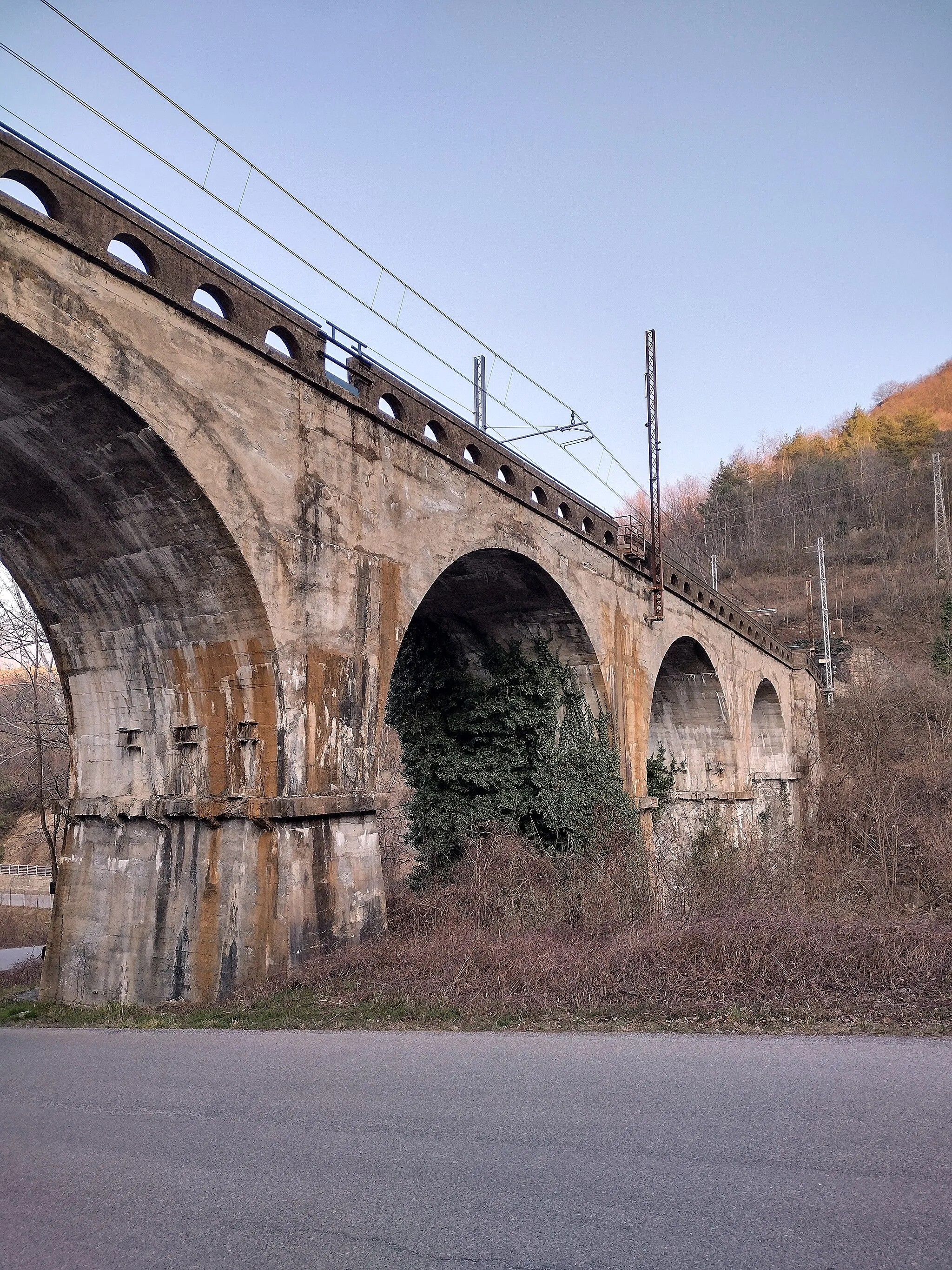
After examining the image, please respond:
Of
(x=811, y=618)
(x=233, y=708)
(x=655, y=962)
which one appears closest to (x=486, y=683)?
(x=233, y=708)

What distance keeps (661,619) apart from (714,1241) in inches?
605

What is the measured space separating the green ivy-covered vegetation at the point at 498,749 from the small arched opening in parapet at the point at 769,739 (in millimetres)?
17380

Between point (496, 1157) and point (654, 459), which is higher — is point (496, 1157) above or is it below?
below

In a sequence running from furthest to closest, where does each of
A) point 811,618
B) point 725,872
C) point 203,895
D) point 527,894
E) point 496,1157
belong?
point 811,618, point 527,894, point 725,872, point 203,895, point 496,1157

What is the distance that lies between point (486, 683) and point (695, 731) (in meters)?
11.1

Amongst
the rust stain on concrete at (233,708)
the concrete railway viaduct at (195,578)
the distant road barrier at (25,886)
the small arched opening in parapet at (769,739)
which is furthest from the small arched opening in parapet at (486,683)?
the distant road barrier at (25,886)

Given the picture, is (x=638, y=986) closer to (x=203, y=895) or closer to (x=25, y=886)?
(x=203, y=895)

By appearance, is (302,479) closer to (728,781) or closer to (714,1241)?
(714,1241)

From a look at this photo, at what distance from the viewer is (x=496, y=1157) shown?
3816 millimetres

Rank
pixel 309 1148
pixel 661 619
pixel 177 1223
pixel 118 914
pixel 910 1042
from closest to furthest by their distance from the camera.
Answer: pixel 177 1223 → pixel 309 1148 → pixel 910 1042 → pixel 118 914 → pixel 661 619

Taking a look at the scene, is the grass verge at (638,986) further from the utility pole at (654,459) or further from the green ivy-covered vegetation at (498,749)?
the utility pole at (654,459)

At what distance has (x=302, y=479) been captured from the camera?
8.73 m

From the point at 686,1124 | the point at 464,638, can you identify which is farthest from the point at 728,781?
the point at 686,1124

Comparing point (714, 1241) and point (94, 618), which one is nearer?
point (714, 1241)
